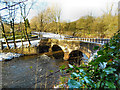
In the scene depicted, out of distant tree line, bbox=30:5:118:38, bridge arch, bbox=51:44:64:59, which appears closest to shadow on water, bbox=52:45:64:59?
bridge arch, bbox=51:44:64:59

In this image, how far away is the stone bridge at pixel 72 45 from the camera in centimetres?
846

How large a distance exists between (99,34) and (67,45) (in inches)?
530

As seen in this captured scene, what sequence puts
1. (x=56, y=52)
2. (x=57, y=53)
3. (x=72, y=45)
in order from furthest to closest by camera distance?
1. (x=56, y=52)
2. (x=57, y=53)
3. (x=72, y=45)

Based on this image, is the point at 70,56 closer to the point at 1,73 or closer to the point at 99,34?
the point at 1,73

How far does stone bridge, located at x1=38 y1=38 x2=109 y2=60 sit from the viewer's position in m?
8.46

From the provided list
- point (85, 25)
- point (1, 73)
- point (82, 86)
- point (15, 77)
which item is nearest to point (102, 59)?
point (82, 86)

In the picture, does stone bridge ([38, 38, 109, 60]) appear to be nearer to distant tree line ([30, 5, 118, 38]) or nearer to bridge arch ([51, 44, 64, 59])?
bridge arch ([51, 44, 64, 59])

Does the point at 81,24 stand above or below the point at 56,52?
above

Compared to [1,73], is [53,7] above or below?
above

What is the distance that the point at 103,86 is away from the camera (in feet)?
2.77

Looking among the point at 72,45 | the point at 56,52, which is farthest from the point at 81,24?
the point at 72,45

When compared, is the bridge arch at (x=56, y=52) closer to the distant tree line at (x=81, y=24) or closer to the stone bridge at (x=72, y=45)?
the stone bridge at (x=72, y=45)

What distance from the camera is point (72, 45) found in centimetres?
1180

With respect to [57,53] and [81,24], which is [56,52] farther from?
[81,24]
